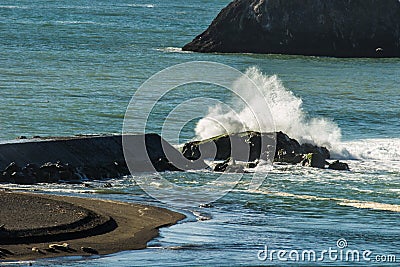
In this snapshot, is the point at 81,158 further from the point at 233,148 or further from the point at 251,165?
the point at 233,148

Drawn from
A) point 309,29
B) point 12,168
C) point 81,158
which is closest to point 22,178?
point 12,168

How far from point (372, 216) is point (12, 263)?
8.90 meters

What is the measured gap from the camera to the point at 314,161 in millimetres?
31406

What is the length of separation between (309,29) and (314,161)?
44.8 metres

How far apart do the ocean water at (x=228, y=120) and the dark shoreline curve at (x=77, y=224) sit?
1.29 ft

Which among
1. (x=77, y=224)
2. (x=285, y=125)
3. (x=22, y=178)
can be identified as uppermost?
(x=285, y=125)

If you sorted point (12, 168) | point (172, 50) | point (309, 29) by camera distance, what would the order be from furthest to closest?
point (172, 50) → point (309, 29) → point (12, 168)

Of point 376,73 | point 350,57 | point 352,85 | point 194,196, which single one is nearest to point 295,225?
point 194,196

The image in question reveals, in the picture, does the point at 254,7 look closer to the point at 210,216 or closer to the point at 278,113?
the point at 278,113

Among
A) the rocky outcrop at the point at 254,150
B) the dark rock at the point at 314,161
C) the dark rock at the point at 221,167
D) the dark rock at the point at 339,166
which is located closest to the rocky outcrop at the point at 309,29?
the rocky outcrop at the point at 254,150

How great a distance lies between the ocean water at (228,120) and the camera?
68.7ft

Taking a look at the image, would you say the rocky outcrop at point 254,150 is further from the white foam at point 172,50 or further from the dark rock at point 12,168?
the white foam at point 172,50

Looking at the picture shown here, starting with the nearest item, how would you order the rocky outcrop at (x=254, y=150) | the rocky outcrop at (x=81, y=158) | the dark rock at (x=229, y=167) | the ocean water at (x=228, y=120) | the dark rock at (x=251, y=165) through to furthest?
the ocean water at (x=228, y=120), the rocky outcrop at (x=81, y=158), the dark rock at (x=229, y=167), the dark rock at (x=251, y=165), the rocky outcrop at (x=254, y=150)

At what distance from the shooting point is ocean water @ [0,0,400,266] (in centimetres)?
2094
